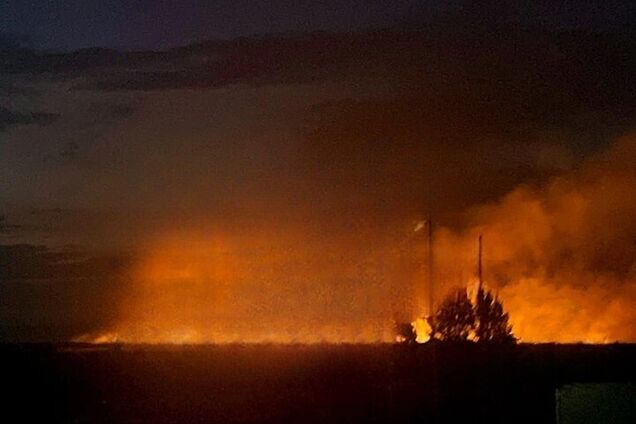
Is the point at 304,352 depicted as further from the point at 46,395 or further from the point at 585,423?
the point at 585,423

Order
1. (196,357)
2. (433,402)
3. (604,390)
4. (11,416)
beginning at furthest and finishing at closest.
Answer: (196,357) → (433,402) → (11,416) → (604,390)

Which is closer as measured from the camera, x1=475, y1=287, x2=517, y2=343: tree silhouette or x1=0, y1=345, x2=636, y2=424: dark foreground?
x1=0, y1=345, x2=636, y2=424: dark foreground

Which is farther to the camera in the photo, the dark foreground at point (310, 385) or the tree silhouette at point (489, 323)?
the tree silhouette at point (489, 323)

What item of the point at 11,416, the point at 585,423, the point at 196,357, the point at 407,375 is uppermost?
the point at 196,357

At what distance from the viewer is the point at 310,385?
63.2 meters

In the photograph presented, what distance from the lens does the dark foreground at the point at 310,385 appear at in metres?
42.1

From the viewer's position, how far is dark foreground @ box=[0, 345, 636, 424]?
4212cm

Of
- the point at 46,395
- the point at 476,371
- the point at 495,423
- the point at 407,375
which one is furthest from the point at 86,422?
the point at 476,371

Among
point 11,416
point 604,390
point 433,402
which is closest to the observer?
point 604,390

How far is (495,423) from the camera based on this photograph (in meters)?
37.2

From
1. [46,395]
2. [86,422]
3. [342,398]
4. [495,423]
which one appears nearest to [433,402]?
[342,398]

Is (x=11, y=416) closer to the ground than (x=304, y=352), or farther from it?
closer to the ground

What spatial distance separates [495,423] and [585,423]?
47.4 feet

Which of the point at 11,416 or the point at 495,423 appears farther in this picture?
the point at 11,416
